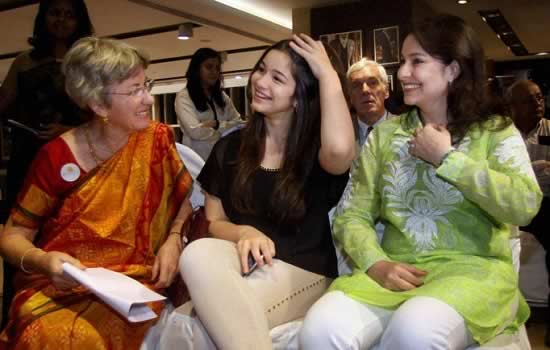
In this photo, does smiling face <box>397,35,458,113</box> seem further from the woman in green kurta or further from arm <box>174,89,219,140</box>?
arm <box>174,89,219,140</box>

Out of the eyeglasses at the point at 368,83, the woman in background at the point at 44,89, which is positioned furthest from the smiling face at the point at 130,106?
the eyeglasses at the point at 368,83

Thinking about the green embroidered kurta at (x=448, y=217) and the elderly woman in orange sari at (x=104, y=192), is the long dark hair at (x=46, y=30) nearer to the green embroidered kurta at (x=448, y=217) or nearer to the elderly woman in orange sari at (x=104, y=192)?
the elderly woman in orange sari at (x=104, y=192)

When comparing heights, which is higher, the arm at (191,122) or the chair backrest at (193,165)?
the arm at (191,122)

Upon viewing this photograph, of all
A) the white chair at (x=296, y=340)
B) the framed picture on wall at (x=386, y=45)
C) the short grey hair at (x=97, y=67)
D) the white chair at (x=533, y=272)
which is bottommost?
the white chair at (x=533, y=272)

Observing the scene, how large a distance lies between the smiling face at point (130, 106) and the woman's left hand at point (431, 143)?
840mm

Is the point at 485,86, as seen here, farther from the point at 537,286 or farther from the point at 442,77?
the point at 537,286

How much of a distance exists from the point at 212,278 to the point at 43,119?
1332mm

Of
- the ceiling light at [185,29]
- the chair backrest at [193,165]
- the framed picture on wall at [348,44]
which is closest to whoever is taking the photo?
the chair backrest at [193,165]

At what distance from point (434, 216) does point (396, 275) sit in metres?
0.22

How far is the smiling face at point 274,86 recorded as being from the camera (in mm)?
1892

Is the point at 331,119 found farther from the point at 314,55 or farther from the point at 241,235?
the point at 241,235

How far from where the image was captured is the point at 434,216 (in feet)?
5.44

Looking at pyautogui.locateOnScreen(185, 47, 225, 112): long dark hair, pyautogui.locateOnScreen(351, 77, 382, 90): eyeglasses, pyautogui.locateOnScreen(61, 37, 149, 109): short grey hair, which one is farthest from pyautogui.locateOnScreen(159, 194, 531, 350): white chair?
pyautogui.locateOnScreen(185, 47, 225, 112): long dark hair

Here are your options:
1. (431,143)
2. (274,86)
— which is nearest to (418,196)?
(431,143)
